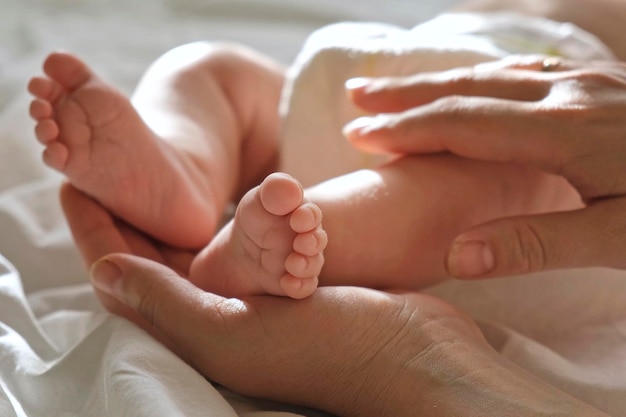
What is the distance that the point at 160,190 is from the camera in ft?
2.70

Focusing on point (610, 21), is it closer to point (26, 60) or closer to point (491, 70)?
point (491, 70)

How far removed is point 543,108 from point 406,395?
336 mm

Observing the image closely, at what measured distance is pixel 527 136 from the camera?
0.76 metres

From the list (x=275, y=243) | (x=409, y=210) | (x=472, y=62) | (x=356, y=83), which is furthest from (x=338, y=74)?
(x=275, y=243)

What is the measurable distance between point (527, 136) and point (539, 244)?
115 millimetres

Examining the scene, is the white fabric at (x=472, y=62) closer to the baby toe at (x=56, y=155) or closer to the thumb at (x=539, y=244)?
the thumb at (x=539, y=244)

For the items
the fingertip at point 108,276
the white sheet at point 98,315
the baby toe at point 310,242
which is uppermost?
the baby toe at point 310,242

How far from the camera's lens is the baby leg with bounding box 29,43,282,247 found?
2.58ft

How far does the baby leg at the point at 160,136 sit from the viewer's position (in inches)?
30.9

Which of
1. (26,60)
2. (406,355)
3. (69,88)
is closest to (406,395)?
(406,355)

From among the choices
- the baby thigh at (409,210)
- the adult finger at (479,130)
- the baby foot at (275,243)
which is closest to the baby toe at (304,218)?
the baby foot at (275,243)

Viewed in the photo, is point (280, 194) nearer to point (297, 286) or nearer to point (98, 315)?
point (297, 286)

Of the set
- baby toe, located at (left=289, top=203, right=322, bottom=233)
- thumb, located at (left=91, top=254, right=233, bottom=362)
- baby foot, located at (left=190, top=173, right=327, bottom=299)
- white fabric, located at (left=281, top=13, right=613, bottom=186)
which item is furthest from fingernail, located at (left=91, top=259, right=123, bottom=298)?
white fabric, located at (left=281, top=13, right=613, bottom=186)

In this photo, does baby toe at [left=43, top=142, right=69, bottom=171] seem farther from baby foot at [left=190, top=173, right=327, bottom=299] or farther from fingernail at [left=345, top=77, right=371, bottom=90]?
fingernail at [left=345, top=77, right=371, bottom=90]
